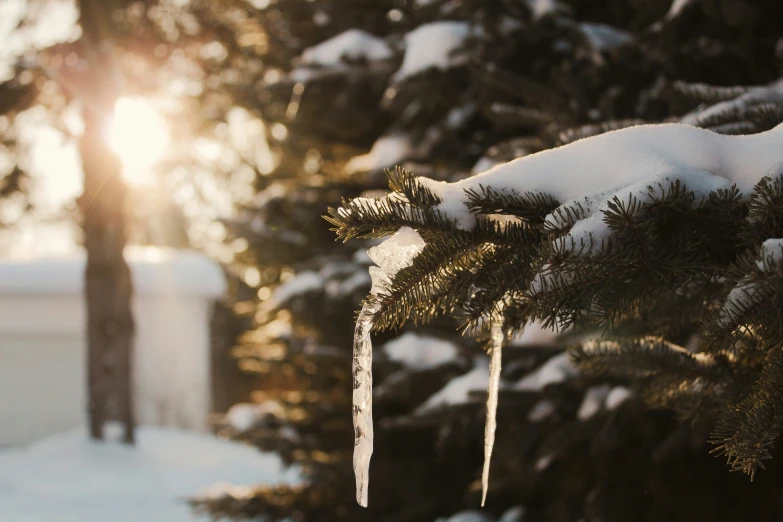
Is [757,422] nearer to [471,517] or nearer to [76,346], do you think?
[471,517]

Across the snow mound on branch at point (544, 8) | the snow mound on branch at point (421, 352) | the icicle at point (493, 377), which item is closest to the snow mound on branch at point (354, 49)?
the snow mound on branch at point (544, 8)

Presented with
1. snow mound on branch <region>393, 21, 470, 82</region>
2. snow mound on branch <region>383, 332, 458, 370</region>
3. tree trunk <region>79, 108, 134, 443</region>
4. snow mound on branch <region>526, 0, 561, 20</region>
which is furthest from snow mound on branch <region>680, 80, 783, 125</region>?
tree trunk <region>79, 108, 134, 443</region>

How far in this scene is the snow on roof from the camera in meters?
13.6

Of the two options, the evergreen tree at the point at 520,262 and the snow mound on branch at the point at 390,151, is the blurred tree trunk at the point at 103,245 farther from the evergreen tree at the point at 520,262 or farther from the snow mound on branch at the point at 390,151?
the snow mound on branch at the point at 390,151

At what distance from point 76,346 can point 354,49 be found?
1106 centimetres

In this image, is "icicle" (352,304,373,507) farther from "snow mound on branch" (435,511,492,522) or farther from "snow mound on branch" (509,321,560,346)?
"snow mound on branch" (435,511,492,522)

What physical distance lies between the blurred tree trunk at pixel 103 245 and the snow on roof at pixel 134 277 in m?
4.82

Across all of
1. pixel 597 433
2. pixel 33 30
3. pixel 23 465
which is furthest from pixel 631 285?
pixel 33 30

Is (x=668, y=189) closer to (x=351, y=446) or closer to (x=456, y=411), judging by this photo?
(x=456, y=411)

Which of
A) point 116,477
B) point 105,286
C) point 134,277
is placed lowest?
point 116,477

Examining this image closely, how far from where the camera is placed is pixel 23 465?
7820mm

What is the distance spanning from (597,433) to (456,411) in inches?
21.6

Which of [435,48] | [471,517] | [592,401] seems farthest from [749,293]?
[471,517]

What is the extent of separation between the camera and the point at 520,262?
1.47 metres
